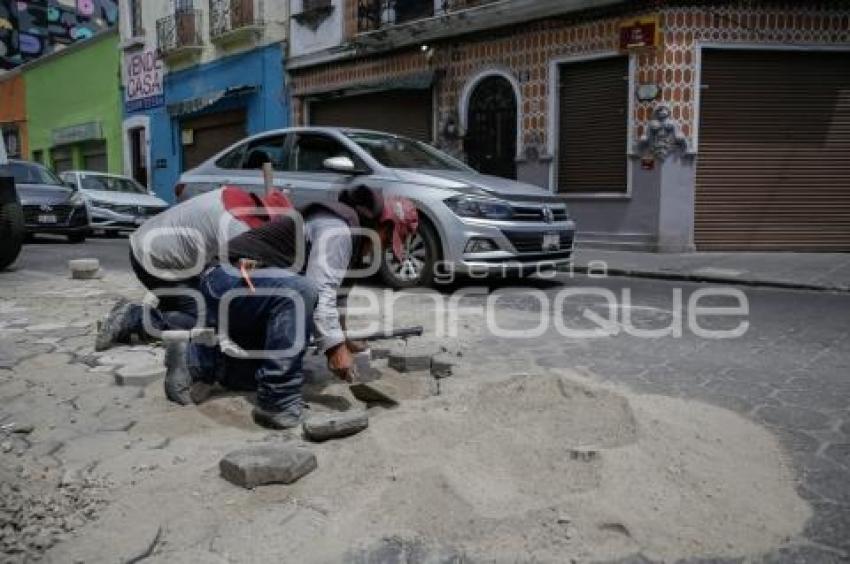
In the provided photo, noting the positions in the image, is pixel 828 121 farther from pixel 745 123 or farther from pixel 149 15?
pixel 149 15

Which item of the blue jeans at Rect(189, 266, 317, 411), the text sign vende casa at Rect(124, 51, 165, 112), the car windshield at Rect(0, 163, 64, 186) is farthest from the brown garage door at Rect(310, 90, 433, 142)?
the blue jeans at Rect(189, 266, 317, 411)

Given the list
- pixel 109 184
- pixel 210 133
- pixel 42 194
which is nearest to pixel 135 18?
pixel 210 133

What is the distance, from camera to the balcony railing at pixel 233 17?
19109 mm

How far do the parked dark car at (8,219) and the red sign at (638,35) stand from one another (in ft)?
28.9

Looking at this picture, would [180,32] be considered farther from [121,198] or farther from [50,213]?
[50,213]

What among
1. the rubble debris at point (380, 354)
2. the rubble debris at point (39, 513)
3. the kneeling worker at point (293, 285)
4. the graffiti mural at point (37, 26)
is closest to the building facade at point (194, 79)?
the graffiti mural at point (37, 26)

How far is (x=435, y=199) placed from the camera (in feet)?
23.5

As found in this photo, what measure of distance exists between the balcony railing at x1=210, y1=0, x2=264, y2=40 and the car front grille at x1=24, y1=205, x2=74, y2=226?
7.79 metres

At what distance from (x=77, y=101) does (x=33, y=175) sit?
15641 millimetres

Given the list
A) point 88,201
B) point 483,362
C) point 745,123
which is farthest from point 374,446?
point 88,201

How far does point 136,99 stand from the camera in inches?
966

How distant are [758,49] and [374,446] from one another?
11.0 m

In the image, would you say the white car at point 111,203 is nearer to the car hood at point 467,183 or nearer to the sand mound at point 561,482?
the car hood at point 467,183

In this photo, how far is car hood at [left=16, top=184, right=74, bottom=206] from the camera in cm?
1304
